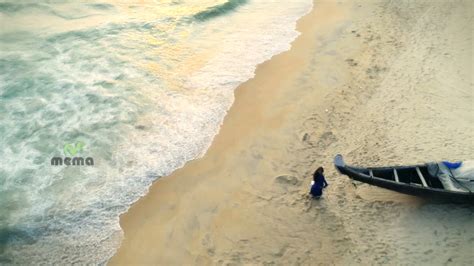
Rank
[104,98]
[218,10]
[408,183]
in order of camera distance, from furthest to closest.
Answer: [218,10] → [104,98] → [408,183]

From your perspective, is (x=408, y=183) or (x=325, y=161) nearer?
(x=408, y=183)

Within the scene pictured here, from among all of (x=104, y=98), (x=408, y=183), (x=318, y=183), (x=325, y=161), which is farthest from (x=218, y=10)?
(x=408, y=183)

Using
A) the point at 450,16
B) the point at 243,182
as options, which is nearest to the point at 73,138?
the point at 243,182

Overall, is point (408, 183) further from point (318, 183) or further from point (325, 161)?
point (325, 161)

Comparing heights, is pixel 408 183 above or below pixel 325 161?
above

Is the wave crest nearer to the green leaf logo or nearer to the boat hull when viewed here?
the green leaf logo

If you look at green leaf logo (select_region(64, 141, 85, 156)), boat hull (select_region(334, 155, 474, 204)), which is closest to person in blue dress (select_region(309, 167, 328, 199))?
boat hull (select_region(334, 155, 474, 204))

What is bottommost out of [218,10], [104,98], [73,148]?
[73,148]
